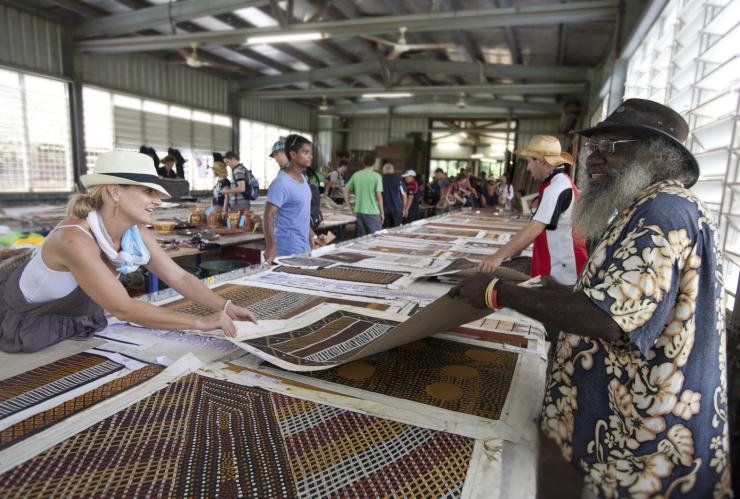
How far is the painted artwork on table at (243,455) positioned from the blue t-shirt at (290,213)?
85.5 inches

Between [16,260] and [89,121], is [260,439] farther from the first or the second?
[89,121]

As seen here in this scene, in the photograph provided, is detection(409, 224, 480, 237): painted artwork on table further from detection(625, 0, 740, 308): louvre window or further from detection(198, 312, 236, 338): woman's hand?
detection(198, 312, 236, 338): woman's hand

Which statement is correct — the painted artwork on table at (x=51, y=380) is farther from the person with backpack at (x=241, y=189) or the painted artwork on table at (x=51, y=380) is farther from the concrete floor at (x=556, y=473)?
the person with backpack at (x=241, y=189)

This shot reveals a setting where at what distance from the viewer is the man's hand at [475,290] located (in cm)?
117

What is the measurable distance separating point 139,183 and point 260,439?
93 centimetres

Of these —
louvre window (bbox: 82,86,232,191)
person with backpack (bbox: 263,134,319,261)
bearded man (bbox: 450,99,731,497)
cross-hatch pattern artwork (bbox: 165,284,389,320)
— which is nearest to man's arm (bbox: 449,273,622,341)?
bearded man (bbox: 450,99,731,497)

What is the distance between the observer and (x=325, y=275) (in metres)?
2.48

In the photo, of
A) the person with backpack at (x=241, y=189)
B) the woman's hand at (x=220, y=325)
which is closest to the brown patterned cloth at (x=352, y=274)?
the woman's hand at (x=220, y=325)

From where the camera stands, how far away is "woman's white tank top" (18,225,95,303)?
1426mm

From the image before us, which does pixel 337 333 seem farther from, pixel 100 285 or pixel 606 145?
pixel 606 145

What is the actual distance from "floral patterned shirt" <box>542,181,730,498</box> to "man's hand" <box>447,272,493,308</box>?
0.27 meters

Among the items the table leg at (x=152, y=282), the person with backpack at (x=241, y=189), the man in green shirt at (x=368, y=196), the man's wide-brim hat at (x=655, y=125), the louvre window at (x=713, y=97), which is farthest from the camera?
the man in green shirt at (x=368, y=196)

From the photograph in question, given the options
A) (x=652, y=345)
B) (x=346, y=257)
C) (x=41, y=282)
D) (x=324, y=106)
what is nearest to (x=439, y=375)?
(x=652, y=345)

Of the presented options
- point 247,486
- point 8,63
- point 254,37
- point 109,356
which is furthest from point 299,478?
point 8,63
